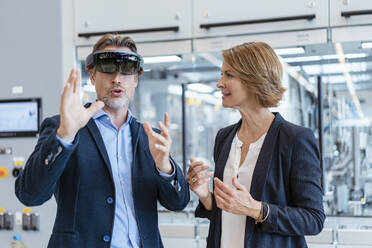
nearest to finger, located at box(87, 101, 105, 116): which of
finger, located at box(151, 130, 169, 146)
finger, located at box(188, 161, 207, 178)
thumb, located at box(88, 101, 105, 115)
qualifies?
thumb, located at box(88, 101, 105, 115)

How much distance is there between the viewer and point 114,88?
6.47 feet

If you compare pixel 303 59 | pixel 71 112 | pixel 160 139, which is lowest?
pixel 160 139

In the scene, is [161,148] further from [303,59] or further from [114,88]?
[303,59]

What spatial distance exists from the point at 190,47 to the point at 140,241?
1959mm

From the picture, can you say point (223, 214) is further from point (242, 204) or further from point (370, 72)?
point (370, 72)

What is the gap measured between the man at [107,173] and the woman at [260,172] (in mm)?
200

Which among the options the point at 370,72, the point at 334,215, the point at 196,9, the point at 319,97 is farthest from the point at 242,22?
the point at 334,215

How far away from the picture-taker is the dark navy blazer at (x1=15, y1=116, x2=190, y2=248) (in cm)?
182

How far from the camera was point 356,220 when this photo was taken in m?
3.32

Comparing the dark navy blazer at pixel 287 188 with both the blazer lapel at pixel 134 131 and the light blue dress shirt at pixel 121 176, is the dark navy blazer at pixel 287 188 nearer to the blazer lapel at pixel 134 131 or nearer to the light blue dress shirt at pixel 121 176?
the light blue dress shirt at pixel 121 176

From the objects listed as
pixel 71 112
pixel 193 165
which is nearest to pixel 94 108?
pixel 71 112

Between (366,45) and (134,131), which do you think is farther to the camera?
(366,45)

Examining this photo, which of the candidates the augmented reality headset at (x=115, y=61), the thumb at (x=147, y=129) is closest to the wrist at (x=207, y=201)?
the thumb at (x=147, y=129)

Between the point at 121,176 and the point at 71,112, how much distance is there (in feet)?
1.31
